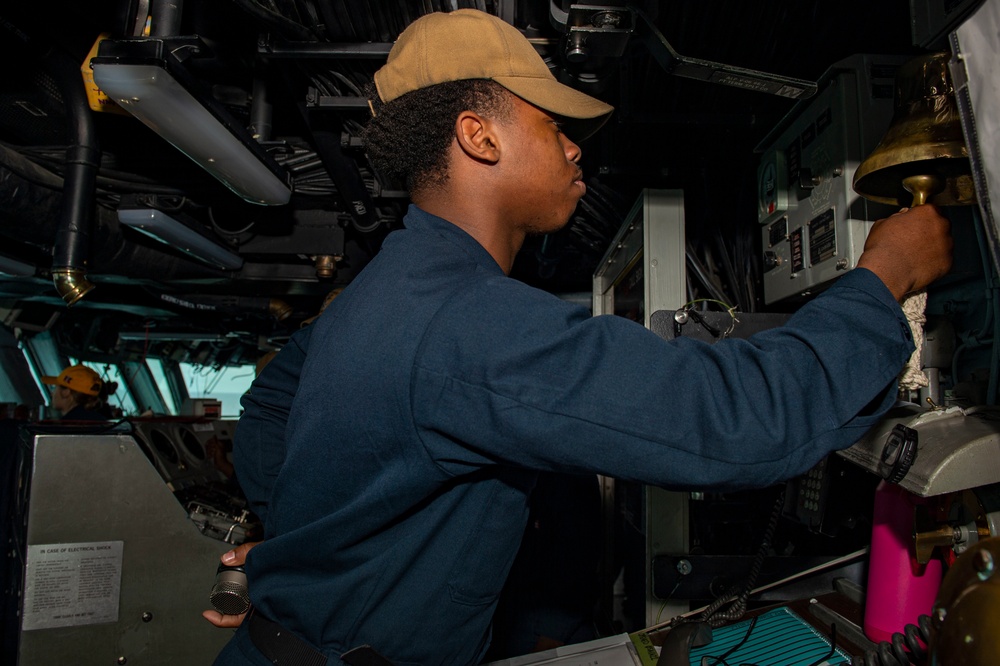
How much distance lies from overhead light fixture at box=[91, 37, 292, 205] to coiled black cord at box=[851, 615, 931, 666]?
81.8 inches

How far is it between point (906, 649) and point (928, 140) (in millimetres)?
893

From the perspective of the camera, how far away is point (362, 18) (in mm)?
1690

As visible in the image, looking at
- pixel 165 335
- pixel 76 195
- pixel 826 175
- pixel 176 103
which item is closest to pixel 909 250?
pixel 826 175

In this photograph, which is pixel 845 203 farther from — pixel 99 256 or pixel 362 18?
pixel 99 256

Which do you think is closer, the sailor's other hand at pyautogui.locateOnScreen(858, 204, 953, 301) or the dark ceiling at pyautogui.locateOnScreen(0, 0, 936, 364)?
the sailor's other hand at pyautogui.locateOnScreen(858, 204, 953, 301)

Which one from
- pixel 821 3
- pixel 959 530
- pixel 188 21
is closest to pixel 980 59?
pixel 959 530

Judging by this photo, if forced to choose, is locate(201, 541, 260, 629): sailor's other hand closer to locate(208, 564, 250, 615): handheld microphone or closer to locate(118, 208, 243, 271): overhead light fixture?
locate(208, 564, 250, 615): handheld microphone

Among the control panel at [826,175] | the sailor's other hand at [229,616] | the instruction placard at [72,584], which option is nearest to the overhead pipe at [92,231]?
the instruction placard at [72,584]

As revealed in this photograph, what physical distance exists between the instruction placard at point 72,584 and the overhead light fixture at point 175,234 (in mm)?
1559

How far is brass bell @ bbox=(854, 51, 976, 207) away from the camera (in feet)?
2.97

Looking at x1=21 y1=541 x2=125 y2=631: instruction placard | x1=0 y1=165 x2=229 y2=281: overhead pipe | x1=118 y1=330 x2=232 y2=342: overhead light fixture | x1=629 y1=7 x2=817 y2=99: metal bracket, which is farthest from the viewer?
x1=118 y1=330 x2=232 y2=342: overhead light fixture

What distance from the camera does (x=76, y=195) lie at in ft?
8.09

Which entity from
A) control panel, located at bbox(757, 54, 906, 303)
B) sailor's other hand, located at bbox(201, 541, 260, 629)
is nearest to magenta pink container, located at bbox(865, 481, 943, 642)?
control panel, located at bbox(757, 54, 906, 303)

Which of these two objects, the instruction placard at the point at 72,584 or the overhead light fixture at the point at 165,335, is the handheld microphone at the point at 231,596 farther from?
the overhead light fixture at the point at 165,335
